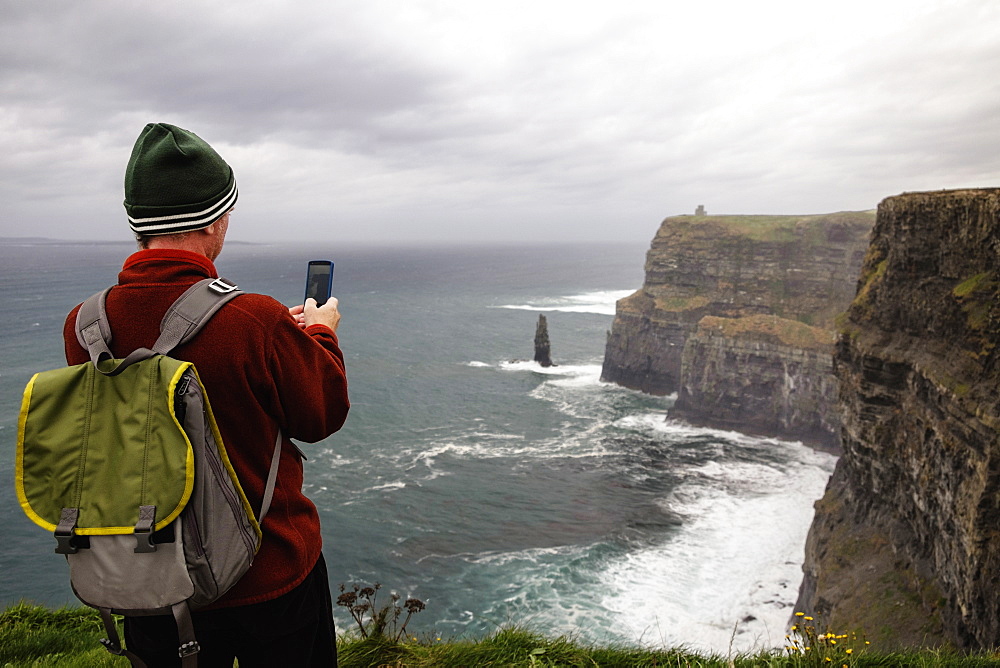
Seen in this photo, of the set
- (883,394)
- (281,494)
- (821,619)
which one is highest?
(281,494)

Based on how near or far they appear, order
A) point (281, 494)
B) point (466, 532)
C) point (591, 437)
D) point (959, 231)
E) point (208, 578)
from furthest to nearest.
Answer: point (591, 437) < point (466, 532) < point (959, 231) < point (281, 494) < point (208, 578)

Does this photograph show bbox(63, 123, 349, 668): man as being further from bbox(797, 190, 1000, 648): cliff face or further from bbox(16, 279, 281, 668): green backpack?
bbox(797, 190, 1000, 648): cliff face

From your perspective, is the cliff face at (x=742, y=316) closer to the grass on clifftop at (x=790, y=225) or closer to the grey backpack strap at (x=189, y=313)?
the grass on clifftop at (x=790, y=225)

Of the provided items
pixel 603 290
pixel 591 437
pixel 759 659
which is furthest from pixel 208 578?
pixel 603 290

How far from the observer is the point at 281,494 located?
8.65 feet

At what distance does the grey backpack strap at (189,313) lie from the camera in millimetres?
2325

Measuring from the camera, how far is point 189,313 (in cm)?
236

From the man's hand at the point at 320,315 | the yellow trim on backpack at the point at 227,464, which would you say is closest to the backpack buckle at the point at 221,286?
the yellow trim on backpack at the point at 227,464

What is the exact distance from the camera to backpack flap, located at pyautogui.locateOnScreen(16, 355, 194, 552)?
222 cm

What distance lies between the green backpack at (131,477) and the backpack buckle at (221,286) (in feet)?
0.71

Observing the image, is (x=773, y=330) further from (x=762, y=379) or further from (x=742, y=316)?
(x=742, y=316)

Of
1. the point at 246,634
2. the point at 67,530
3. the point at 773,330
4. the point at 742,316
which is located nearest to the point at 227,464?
the point at 67,530

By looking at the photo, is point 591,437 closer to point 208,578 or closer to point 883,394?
point 883,394

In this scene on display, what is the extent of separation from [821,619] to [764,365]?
34808mm
